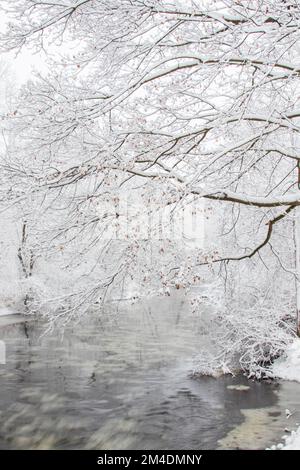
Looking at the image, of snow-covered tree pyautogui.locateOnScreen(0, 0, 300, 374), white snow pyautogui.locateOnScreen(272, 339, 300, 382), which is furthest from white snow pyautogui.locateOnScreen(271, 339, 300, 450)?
snow-covered tree pyautogui.locateOnScreen(0, 0, 300, 374)

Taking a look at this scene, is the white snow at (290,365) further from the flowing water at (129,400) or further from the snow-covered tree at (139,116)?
the snow-covered tree at (139,116)

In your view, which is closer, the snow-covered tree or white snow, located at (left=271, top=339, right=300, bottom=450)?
the snow-covered tree

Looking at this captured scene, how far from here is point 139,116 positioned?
6.59 meters

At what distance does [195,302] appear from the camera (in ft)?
23.6

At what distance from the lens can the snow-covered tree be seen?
5469mm

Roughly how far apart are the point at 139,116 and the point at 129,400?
7.29 meters

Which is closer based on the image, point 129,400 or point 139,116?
point 139,116

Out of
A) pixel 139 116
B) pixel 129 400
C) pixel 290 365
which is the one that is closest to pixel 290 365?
pixel 290 365

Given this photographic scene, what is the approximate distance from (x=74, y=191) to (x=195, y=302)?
2384mm

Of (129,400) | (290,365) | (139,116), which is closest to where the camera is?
(139,116)

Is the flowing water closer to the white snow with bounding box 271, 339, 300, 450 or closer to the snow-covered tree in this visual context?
the white snow with bounding box 271, 339, 300, 450

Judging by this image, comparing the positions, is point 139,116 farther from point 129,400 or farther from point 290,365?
point 290,365

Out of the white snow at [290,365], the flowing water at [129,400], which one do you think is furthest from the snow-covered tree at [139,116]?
the white snow at [290,365]

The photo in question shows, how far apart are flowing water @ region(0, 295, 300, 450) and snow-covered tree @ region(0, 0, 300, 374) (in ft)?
7.08
